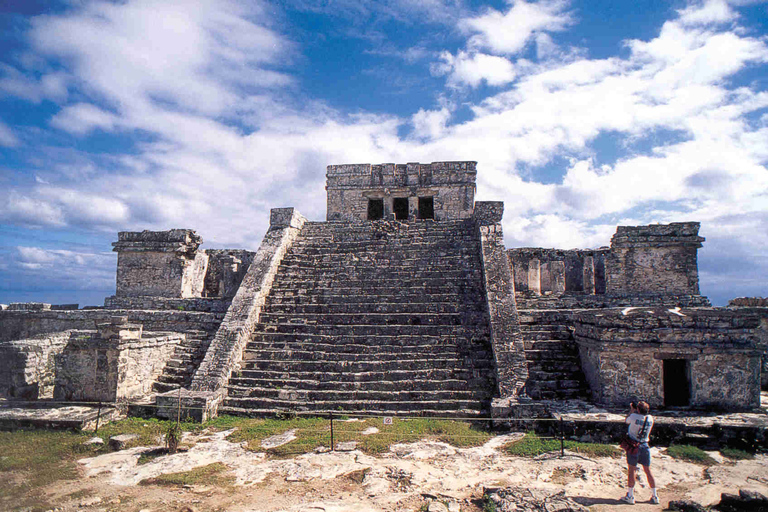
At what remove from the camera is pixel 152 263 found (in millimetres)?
16422

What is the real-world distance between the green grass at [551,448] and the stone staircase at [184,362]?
7384mm

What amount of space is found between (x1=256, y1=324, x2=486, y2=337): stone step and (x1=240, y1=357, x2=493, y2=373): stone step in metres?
0.87

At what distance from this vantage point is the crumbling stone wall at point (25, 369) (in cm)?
961

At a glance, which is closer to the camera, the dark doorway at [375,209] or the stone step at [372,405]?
the stone step at [372,405]

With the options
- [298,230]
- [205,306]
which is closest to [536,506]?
[205,306]

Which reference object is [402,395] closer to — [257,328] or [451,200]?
[257,328]

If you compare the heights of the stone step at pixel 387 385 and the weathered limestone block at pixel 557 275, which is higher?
the weathered limestone block at pixel 557 275

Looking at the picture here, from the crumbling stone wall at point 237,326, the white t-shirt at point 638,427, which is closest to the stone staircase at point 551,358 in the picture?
the white t-shirt at point 638,427

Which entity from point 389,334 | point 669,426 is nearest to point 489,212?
point 389,334

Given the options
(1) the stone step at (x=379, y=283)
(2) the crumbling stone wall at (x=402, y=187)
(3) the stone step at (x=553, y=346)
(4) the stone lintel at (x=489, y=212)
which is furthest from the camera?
(2) the crumbling stone wall at (x=402, y=187)

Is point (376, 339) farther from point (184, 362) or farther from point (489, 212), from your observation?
point (489, 212)

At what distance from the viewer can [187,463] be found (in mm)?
6551

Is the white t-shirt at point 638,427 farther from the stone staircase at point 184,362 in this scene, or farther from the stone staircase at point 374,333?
the stone staircase at point 184,362

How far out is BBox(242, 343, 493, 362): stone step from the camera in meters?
9.81
